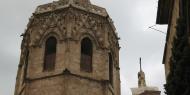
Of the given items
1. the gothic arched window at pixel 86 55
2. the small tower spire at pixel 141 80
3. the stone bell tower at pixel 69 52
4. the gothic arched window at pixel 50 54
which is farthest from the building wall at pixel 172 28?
the small tower spire at pixel 141 80

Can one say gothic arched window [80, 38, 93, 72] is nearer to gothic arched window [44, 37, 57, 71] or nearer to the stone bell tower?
the stone bell tower

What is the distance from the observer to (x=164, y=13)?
13.7 m

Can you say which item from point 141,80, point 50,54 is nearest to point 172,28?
point 50,54

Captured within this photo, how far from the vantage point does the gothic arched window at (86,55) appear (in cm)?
2270

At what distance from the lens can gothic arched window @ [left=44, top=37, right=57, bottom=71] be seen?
22639 mm

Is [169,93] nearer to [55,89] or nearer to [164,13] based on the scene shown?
[164,13]

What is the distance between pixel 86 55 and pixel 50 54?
1.92 metres

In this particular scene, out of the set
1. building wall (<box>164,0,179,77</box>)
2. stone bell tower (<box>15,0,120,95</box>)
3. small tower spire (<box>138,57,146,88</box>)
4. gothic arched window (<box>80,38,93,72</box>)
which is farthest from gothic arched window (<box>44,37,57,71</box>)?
building wall (<box>164,0,179,77</box>)

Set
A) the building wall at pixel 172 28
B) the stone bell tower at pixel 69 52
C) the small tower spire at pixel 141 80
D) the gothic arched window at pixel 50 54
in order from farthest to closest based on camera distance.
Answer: the small tower spire at pixel 141 80
the gothic arched window at pixel 50 54
the stone bell tower at pixel 69 52
the building wall at pixel 172 28

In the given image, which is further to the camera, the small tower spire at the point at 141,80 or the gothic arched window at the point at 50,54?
the small tower spire at the point at 141,80

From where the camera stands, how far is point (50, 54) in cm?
2323

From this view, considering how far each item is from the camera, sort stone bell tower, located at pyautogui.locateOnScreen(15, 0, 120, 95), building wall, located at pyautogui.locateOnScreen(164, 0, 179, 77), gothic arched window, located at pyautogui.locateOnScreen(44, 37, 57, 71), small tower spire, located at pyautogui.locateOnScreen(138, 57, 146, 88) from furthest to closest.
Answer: small tower spire, located at pyautogui.locateOnScreen(138, 57, 146, 88), gothic arched window, located at pyautogui.locateOnScreen(44, 37, 57, 71), stone bell tower, located at pyautogui.locateOnScreen(15, 0, 120, 95), building wall, located at pyautogui.locateOnScreen(164, 0, 179, 77)

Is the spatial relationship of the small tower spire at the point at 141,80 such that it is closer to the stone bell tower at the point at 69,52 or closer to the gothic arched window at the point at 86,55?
the stone bell tower at the point at 69,52

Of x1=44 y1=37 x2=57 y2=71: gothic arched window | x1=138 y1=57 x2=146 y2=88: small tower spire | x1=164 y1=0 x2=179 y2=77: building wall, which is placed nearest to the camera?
x1=164 y1=0 x2=179 y2=77: building wall
